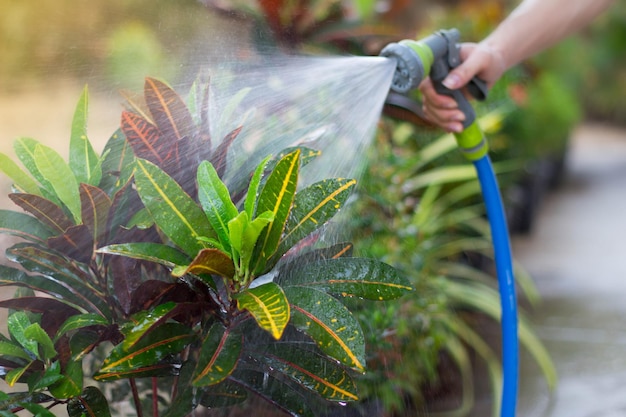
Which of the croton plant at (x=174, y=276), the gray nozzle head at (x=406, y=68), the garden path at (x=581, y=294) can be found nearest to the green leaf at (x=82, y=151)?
the croton plant at (x=174, y=276)

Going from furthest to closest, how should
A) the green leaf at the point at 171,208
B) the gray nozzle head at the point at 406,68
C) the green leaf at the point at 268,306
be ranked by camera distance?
the gray nozzle head at the point at 406,68, the green leaf at the point at 171,208, the green leaf at the point at 268,306

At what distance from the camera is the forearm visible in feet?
5.60

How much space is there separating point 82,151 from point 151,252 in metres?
0.27

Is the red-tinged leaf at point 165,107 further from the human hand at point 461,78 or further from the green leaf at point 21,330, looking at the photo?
the human hand at point 461,78

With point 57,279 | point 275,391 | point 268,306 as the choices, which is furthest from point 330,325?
point 57,279

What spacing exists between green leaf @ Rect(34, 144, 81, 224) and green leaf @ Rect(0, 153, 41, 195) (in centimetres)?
6

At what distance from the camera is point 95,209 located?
3.67ft

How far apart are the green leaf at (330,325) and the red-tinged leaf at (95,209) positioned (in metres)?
0.32

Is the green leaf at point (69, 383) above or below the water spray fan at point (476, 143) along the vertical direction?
below

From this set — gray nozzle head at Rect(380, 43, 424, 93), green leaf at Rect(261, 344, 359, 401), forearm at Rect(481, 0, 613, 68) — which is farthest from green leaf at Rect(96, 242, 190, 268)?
forearm at Rect(481, 0, 613, 68)

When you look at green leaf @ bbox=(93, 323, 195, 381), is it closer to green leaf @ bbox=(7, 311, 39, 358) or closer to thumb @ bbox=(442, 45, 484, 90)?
green leaf @ bbox=(7, 311, 39, 358)

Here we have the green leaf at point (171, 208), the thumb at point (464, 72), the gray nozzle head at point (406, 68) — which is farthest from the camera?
the thumb at point (464, 72)

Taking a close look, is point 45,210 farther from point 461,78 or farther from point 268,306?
point 461,78

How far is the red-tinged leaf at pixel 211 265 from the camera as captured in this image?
3.22 feet
